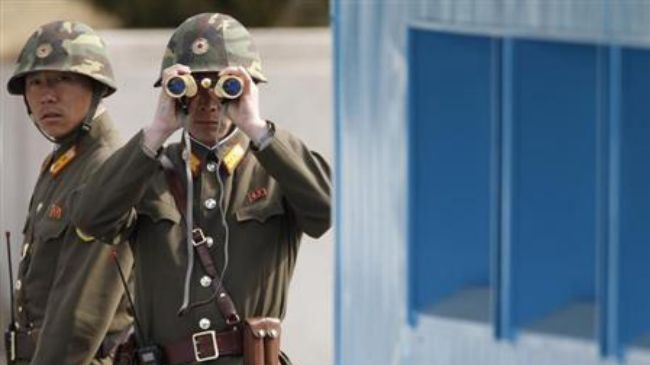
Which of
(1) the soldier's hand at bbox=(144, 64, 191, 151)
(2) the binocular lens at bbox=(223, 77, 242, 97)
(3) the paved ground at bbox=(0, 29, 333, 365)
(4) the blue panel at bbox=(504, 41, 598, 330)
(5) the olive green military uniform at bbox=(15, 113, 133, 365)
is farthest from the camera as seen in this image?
(3) the paved ground at bbox=(0, 29, 333, 365)

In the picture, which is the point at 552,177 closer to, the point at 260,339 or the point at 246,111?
the point at 246,111

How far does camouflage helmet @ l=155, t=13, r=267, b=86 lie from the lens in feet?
20.0

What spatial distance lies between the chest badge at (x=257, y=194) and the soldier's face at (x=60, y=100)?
0.87 m

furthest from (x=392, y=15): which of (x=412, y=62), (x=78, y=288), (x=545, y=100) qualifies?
(x=78, y=288)

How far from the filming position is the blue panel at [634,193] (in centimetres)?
435

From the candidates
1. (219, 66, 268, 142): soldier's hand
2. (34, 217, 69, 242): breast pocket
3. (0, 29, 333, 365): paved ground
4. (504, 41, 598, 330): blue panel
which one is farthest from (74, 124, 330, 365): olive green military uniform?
(0, 29, 333, 365): paved ground

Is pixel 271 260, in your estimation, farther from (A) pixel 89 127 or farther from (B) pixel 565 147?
(B) pixel 565 147

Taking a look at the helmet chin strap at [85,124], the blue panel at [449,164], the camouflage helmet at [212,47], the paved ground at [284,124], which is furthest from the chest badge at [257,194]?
the paved ground at [284,124]

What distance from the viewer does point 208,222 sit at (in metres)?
6.09

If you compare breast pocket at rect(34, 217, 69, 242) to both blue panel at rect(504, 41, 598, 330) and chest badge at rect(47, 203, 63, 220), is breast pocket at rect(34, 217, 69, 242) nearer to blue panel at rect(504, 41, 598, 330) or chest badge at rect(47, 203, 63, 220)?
chest badge at rect(47, 203, 63, 220)

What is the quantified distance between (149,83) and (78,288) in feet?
12.6

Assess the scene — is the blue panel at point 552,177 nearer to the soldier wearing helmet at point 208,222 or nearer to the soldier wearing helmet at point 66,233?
the soldier wearing helmet at point 208,222

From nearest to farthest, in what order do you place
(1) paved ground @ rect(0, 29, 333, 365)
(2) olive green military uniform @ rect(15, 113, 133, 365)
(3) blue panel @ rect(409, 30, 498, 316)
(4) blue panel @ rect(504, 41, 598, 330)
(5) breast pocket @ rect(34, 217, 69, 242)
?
(4) blue panel @ rect(504, 41, 598, 330) < (3) blue panel @ rect(409, 30, 498, 316) < (2) olive green military uniform @ rect(15, 113, 133, 365) < (5) breast pocket @ rect(34, 217, 69, 242) < (1) paved ground @ rect(0, 29, 333, 365)

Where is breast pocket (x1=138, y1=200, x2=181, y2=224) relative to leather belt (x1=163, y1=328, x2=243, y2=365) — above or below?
above
